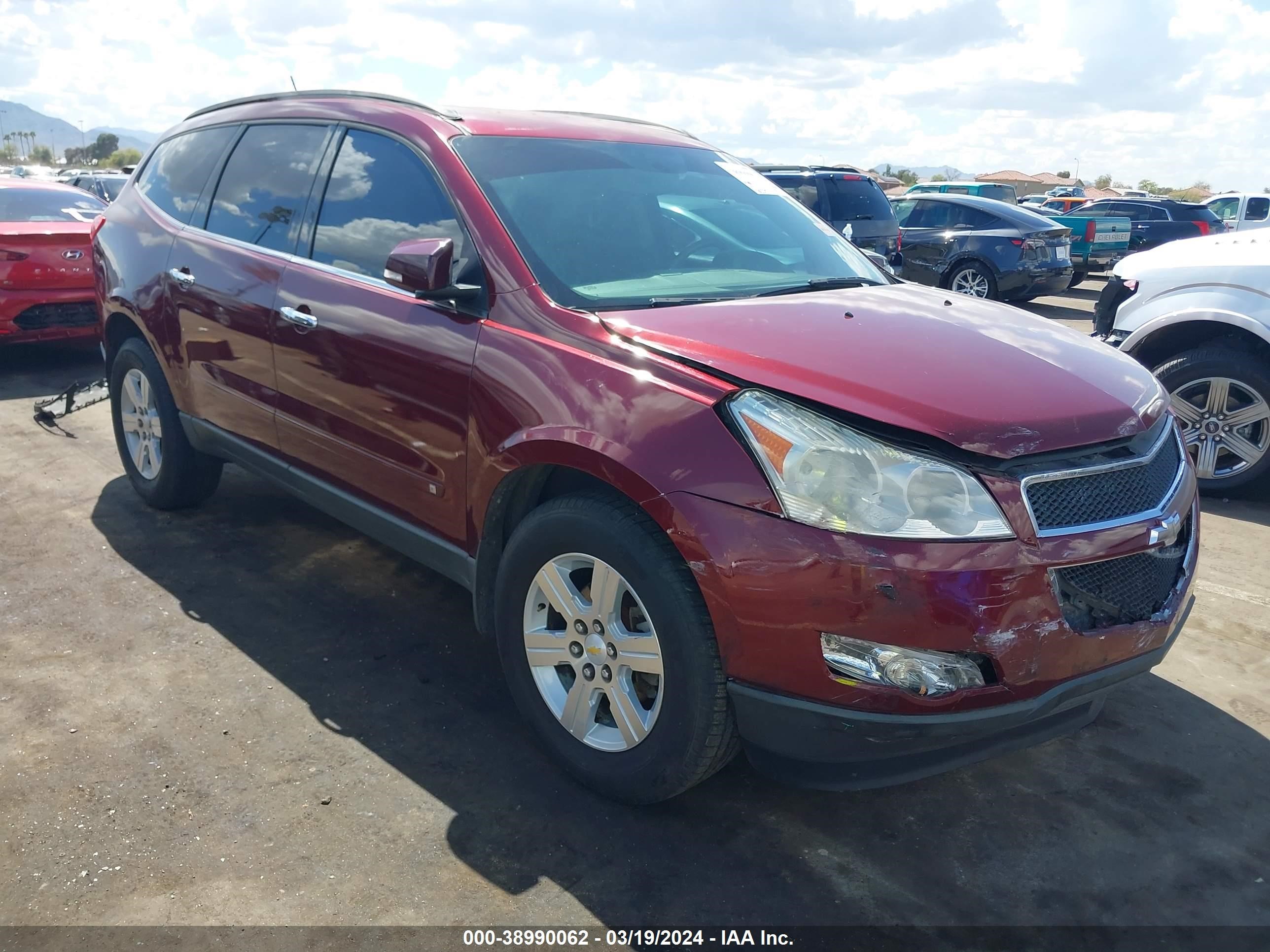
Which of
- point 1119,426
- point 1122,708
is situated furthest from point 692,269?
point 1122,708

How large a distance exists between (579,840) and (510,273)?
5.34 feet

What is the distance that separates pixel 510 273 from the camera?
123 inches

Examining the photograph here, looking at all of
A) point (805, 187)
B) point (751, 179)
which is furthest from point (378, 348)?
point (805, 187)

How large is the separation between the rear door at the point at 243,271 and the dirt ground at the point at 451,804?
81 cm

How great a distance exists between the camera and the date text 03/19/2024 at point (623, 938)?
8.01 ft

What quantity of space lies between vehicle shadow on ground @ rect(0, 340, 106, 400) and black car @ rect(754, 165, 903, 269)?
25.9 ft

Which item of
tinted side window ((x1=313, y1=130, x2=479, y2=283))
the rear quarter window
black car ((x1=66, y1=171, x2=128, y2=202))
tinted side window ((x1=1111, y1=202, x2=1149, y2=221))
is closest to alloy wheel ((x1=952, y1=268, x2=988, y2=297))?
the rear quarter window

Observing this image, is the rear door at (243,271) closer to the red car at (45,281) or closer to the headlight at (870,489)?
the headlight at (870,489)

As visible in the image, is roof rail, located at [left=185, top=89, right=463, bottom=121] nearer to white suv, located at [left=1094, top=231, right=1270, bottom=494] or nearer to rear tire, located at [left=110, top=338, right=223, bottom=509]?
rear tire, located at [left=110, top=338, right=223, bottom=509]

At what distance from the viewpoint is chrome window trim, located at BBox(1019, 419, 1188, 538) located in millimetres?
2453

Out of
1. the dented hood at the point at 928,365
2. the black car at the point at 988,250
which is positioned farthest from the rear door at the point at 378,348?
the black car at the point at 988,250

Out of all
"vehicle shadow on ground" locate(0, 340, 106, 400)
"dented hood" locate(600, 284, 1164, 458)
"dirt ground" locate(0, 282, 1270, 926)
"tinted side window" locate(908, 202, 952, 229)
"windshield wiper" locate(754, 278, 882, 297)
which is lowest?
"vehicle shadow on ground" locate(0, 340, 106, 400)

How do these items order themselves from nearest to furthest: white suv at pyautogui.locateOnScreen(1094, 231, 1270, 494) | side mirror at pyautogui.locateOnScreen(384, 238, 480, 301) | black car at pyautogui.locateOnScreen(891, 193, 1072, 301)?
1. side mirror at pyautogui.locateOnScreen(384, 238, 480, 301)
2. white suv at pyautogui.locateOnScreen(1094, 231, 1270, 494)
3. black car at pyautogui.locateOnScreen(891, 193, 1072, 301)

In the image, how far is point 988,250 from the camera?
14.0 metres
